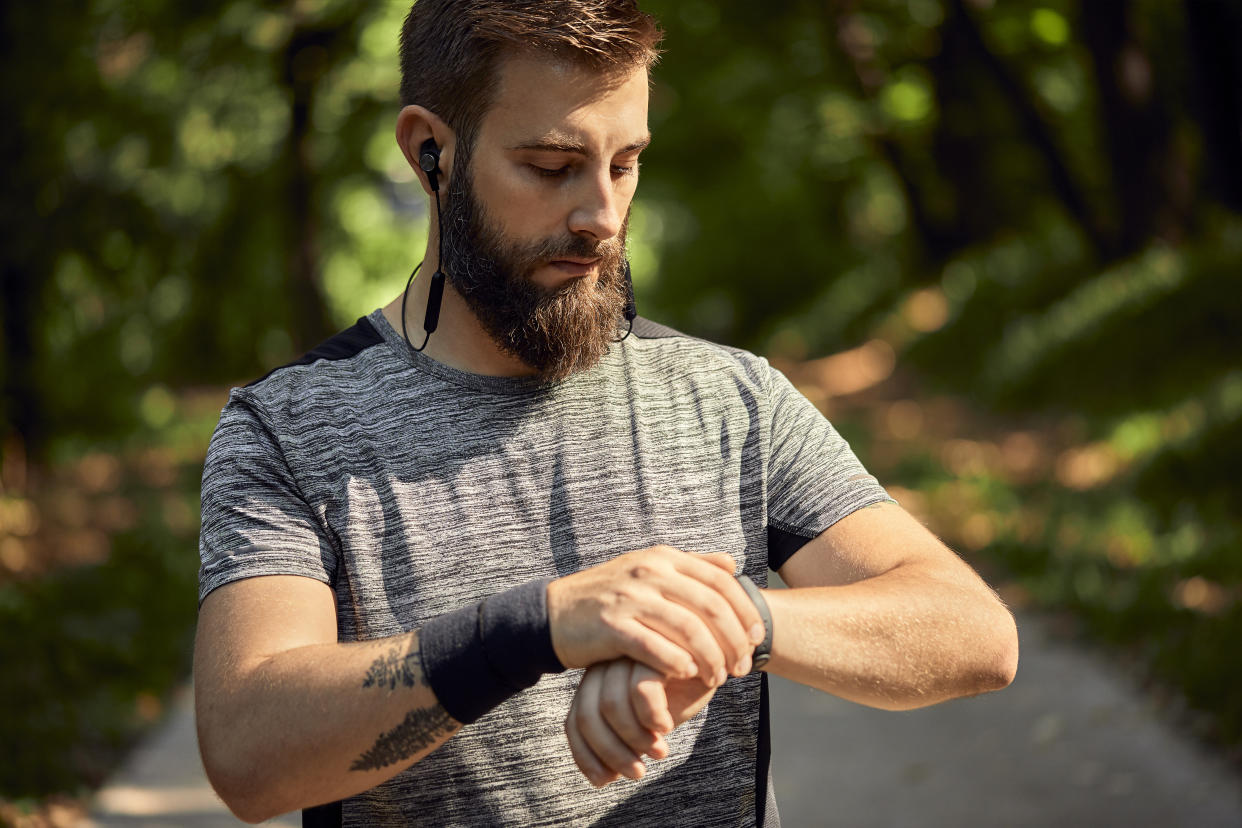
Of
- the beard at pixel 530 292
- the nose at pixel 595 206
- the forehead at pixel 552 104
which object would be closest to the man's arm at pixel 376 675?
the beard at pixel 530 292

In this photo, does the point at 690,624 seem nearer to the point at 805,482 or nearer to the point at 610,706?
the point at 610,706

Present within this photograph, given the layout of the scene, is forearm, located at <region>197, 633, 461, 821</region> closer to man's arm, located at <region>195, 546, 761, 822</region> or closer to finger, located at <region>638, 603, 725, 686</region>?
man's arm, located at <region>195, 546, 761, 822</region>

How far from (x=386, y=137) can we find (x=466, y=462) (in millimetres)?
13346

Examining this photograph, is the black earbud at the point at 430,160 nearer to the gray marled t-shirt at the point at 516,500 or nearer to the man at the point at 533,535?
the man at the point at 533,535

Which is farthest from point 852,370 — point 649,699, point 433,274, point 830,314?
point 649,699

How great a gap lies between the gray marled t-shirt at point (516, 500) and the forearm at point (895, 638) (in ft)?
0.70

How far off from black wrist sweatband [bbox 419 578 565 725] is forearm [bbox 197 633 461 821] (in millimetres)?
24

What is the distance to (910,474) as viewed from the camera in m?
10.3

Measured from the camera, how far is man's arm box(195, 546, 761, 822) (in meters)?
1.63

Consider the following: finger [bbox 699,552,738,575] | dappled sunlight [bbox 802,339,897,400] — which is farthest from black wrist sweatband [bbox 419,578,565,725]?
dappled sunlight [bbox 802,339,897,400]

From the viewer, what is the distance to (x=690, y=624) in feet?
5.45

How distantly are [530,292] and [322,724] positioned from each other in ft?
2.50

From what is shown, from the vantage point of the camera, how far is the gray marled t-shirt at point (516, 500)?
1887 mm

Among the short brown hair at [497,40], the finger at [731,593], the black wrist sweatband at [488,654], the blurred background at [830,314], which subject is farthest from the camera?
the blurred background at [830,314]
